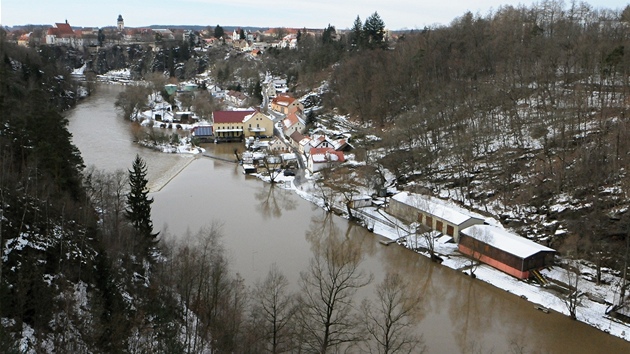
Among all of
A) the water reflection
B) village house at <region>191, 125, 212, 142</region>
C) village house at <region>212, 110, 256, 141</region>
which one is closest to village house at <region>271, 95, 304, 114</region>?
village house at <region>212, 110, 256, 141</region>

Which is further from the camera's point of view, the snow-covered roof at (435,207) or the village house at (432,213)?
the snow-covered roof at (435,207)

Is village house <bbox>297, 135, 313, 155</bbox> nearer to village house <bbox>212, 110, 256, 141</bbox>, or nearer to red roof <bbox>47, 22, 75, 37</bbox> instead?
village house <bbox>212, 110, 256, 141</bbox>

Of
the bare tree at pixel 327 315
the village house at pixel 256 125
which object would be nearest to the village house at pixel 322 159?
the village house at pixel 256 125

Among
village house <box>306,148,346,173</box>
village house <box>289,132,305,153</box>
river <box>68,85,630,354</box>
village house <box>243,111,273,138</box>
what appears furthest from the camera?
village house <box>243,111,273,138</box>

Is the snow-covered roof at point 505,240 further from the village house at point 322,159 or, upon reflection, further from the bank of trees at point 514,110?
the village house at point 322,159

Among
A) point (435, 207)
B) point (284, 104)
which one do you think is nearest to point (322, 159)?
point (435, 207)

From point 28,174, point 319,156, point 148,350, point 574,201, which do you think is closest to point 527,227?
point 574,201
